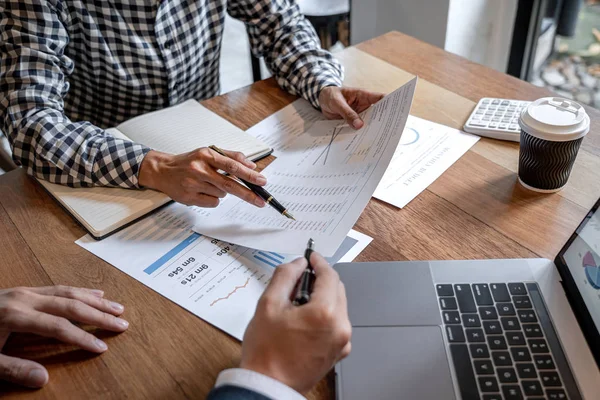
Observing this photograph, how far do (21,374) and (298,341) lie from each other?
31cm

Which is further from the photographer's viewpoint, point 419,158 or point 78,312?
point 419,158

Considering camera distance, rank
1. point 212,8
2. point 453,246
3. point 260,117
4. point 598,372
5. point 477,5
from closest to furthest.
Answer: point 598,372 < point 453,246 < point 260,117 < point 212,8 < point 477,5

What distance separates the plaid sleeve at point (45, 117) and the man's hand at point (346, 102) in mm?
342

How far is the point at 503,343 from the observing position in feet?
1.85

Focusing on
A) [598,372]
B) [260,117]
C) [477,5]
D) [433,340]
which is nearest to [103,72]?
[260,117]

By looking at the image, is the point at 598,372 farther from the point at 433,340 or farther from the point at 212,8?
the point at 212,8

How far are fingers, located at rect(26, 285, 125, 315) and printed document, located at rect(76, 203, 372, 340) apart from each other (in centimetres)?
6

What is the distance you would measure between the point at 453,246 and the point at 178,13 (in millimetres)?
762

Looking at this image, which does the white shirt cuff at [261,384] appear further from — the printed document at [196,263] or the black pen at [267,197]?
the black pen at [267,197]

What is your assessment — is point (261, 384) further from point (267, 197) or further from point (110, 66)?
point (110, 66)

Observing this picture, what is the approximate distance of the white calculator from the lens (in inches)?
34.7

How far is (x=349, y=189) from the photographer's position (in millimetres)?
759

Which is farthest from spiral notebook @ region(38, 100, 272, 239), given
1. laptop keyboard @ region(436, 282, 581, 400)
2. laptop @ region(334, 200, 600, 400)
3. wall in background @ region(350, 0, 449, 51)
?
wall in background @ region(350, 0, 449, 51)

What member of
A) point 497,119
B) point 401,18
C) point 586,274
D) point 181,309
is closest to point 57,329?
point 181,309
